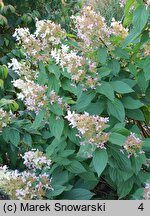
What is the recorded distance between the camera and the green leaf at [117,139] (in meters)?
1.55

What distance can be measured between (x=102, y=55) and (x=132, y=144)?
457 millimetres

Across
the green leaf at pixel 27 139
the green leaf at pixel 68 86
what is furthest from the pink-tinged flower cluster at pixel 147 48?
the green leaf at pixel 27 139

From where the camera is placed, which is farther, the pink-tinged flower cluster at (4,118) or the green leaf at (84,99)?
the pink-tinged flower cluster at (4,118)

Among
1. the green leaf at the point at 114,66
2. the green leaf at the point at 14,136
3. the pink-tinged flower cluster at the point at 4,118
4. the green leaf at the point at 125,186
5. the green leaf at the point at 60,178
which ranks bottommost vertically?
the green leaf at the point at 125,186

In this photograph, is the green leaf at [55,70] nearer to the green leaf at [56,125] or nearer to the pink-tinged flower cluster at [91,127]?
the green leaf at [56,125]

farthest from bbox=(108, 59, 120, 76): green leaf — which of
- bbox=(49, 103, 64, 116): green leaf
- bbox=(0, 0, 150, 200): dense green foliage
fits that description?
bbox=(49, 103, 64, 116): green leaf

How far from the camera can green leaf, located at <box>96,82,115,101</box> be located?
5.71 ft

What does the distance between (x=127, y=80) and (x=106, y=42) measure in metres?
0.21

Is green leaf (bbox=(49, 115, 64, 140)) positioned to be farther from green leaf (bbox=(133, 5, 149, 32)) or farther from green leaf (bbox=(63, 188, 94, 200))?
green leaf (bbox=(133, 5, 149, 32))

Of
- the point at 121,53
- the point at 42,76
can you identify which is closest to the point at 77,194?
the point at 42,76

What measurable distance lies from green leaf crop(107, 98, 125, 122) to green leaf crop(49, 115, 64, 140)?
0.74 ft

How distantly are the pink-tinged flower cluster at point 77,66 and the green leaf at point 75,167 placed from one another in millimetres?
387

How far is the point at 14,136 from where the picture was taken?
7.10 ft

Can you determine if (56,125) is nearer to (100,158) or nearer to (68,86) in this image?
(68,86)
